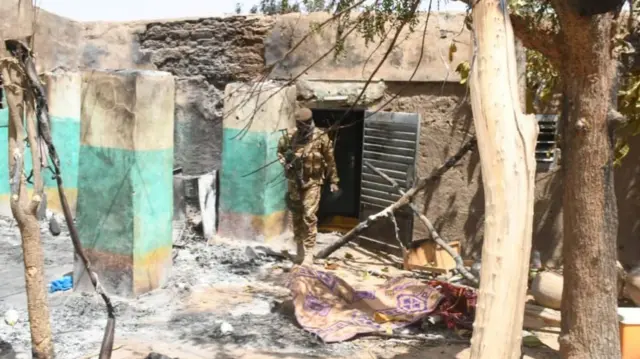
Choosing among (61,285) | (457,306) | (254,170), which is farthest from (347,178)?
(61,285)

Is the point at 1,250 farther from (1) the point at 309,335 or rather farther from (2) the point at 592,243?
(2) the point at 592,243

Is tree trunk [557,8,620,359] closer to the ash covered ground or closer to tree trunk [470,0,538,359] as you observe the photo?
tree trunk [470,0,538,359]

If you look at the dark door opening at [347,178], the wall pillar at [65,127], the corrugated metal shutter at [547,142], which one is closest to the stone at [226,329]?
the corrugated metal shutter at [547,142]

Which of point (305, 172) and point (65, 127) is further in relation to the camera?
point (65, 127)

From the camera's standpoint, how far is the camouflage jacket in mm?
6973

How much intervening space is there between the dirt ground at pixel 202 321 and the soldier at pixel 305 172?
18.7 inches

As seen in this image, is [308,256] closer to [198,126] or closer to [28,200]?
[198,126]

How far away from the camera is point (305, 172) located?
711 cm

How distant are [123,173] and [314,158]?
2172mm

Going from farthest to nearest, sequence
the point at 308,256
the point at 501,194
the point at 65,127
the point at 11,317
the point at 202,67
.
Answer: the point at 202,67
the point at 65,127
the point at 308,256
the point at 11,317
the point at 501,194

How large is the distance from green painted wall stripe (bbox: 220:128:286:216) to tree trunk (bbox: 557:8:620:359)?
15.6ft

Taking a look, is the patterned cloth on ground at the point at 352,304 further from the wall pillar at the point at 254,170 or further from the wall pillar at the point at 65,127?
the wall pillar at the point at 65,127

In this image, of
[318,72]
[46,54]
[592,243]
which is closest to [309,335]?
[592,243]

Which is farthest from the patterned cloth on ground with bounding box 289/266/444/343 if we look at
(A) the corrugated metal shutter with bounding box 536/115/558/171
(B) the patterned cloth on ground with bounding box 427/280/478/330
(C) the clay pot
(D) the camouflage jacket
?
(A) the corrugated metal shutter with bounding box 536/115/558/171
